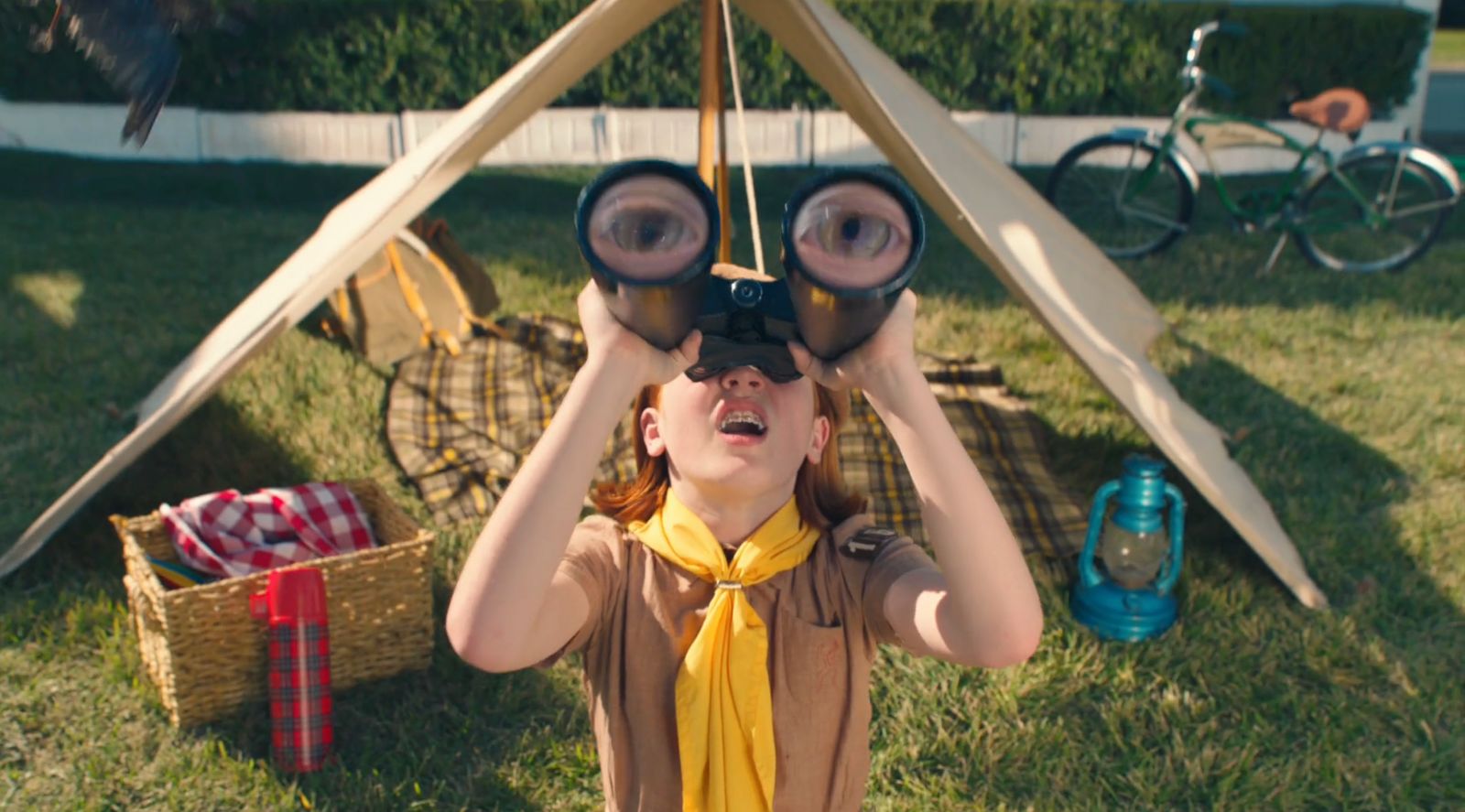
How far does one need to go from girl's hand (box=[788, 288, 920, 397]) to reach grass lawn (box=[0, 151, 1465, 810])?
158 centimetres

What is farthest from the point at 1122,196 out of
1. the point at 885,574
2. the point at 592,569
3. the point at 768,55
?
the point at 592,569

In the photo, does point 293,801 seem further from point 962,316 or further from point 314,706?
point 962,316

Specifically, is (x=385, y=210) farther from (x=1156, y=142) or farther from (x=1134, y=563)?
(x=1156, y=142)

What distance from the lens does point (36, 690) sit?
3.08m

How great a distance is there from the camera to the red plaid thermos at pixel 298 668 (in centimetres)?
286

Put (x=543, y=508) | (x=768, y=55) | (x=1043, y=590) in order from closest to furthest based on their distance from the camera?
(x=543, y=508), (x=1043, y=590), (x=768, y=55)

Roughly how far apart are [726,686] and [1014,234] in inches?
77.3

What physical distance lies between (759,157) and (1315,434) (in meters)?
5.35

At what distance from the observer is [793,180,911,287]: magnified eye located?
1.39 m

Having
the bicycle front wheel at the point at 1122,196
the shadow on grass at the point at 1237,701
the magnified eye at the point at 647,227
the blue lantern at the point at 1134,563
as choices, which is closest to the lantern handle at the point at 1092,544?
the blue lantern at the point at 1134,563

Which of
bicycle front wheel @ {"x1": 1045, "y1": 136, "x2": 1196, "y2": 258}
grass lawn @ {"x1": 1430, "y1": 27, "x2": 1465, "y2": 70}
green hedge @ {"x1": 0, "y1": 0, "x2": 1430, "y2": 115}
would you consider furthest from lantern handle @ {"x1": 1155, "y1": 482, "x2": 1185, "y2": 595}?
grass lawn @ {"x1": 1430, "y1": 27, "x2": 1465, "y2": 70}

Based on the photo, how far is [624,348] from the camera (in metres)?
1.43

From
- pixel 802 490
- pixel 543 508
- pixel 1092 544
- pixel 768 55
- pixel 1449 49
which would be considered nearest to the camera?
pixel 543 508

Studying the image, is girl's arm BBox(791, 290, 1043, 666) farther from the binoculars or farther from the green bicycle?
the green bicycle
